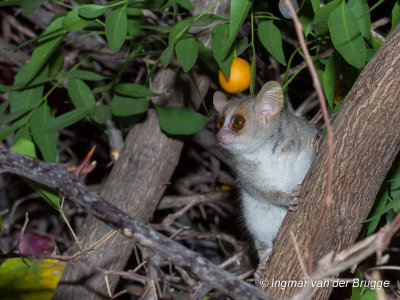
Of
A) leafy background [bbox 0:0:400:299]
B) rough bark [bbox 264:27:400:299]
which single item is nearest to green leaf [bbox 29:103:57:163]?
leafy background [bbox 0:0:400:299]

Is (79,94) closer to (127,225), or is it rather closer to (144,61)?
(144,61)

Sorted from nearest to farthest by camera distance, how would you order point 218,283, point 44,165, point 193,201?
point 218,283 → point 44,165 → point 193,201

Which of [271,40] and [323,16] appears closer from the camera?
[323,16]

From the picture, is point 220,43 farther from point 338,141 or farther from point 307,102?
point 307,102

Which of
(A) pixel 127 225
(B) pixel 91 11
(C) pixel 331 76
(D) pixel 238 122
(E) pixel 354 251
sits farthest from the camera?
(D) pixel 238 122

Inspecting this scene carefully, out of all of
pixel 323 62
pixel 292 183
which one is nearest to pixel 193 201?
pixel 292 183

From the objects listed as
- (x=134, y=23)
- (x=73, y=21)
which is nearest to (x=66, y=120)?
(x=73, y=21)
